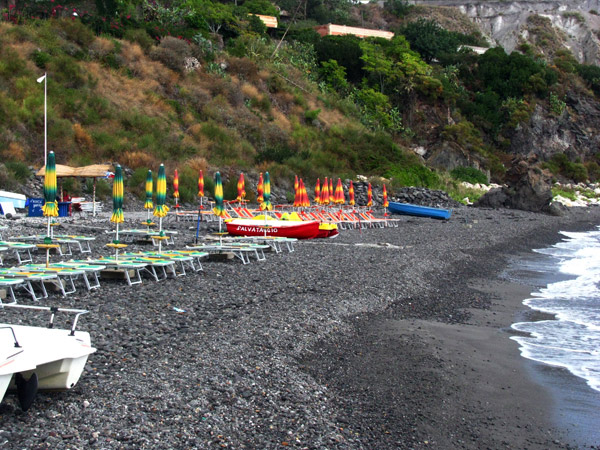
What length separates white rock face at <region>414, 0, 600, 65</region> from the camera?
92.8m

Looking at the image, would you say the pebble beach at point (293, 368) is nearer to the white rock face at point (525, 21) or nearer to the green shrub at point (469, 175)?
the green shrub at point (469, 175)

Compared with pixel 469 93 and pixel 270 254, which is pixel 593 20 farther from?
pixel 270 254

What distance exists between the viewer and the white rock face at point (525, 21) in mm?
92750

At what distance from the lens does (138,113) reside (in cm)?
3306

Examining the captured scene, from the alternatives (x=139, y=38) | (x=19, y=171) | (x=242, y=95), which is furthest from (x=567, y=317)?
(x=139, y=38)

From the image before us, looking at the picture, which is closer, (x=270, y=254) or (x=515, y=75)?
(x=270, y=254)

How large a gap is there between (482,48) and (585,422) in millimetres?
78165

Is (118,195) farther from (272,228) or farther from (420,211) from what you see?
(420,211)

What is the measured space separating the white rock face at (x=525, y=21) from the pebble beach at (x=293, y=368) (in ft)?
283

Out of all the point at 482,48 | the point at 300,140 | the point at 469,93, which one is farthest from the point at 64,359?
the point at 482,48

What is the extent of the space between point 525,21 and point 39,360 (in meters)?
102

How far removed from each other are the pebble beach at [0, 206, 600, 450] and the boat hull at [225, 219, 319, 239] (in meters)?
4.34

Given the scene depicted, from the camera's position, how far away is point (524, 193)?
40.8 meters

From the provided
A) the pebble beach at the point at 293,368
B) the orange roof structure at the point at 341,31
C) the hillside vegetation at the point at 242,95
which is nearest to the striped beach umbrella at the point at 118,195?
the pebble beach at the point at 293,368
